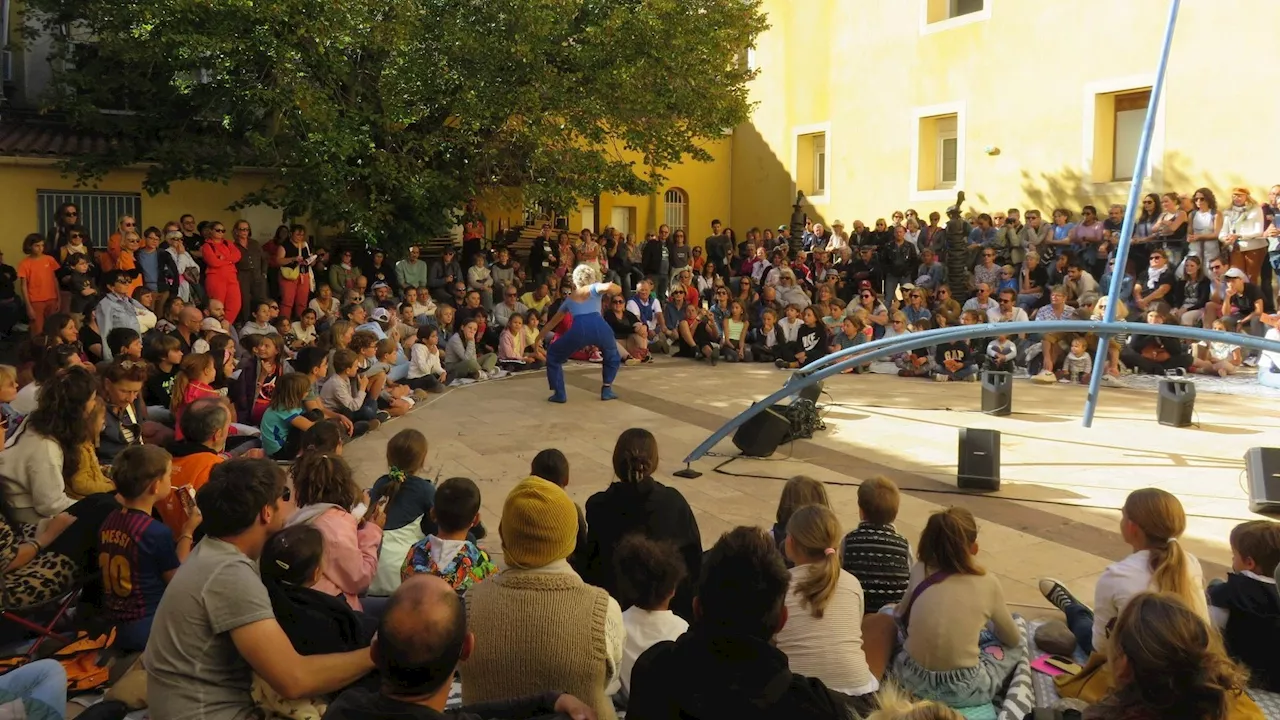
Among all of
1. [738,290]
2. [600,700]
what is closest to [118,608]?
[600,700]

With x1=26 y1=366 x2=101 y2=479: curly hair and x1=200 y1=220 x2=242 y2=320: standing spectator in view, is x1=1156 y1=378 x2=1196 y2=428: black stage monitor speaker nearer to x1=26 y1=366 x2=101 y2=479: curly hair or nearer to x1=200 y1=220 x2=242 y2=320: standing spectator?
x1=26 y1=366 x2=101 y2=479: curly hair


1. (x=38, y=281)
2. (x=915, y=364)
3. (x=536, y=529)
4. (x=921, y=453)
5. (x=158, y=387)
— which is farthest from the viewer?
(x=915, y=364)

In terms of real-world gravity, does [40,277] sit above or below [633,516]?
above

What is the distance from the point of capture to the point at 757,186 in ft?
80.2

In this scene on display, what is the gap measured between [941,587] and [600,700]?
4.51ft

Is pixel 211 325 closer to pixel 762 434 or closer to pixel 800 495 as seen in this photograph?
pixel 762 434

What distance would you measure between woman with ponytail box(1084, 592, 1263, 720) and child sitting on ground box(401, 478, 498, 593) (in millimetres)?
2177

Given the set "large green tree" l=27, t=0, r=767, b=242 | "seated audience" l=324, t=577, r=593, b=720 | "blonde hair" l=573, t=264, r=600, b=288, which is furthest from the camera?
"large green tree" l=27, t=0, r=767, b=242

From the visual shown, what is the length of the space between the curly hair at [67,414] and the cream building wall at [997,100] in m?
15.5

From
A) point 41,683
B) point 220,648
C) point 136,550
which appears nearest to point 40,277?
point 136,550

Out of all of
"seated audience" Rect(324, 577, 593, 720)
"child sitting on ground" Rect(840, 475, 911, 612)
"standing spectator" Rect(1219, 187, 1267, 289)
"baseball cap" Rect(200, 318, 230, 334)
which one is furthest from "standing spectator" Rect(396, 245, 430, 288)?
"seated audience" Rect(324, 577, 593, 720)

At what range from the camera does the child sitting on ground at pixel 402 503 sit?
4508mm

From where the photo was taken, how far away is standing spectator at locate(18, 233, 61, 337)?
36.3 feet

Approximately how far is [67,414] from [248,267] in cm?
844
